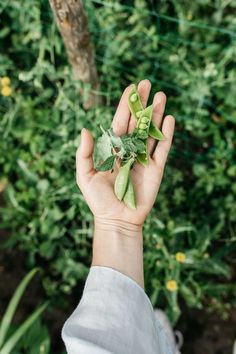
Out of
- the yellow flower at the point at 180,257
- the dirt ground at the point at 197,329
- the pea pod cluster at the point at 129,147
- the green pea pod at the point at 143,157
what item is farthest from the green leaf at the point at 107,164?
the dirt ground at the point at 197,329

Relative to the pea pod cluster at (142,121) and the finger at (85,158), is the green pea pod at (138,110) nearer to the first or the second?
the pea pod cluster at (142,121)

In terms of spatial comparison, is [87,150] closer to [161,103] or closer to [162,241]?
[161,103]

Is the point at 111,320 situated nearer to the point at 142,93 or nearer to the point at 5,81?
the point at 142,93

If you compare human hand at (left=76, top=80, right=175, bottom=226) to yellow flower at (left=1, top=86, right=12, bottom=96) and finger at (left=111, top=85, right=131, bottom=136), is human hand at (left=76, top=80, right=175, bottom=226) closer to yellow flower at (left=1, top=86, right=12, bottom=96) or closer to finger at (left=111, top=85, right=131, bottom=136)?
finger at (left=111, top=85, right=131, bottom=136)

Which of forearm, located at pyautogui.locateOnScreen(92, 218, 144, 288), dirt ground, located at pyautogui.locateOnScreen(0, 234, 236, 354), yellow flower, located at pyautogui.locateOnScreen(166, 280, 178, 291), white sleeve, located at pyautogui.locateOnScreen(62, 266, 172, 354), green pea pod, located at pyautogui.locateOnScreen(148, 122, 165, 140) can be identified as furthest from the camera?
dirt ground, located at pyautogui.locateOnScreen(0, 234, 236, 354)

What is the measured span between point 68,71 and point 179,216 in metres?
0.88

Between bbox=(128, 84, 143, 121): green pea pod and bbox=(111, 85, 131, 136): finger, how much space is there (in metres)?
0.03

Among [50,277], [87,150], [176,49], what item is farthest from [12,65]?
[50,277]

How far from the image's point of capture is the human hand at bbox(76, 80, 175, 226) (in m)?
1.44

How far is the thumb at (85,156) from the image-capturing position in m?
1.41

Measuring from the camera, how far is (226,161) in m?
2.17

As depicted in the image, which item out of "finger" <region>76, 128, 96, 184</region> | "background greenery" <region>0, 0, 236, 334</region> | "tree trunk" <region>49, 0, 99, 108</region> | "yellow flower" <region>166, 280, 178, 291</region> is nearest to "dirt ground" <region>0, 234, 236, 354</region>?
"background greenery" <region>0, 0, 236, 334</region>

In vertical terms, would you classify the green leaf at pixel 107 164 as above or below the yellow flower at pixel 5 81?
below

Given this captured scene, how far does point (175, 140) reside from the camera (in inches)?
88.0
